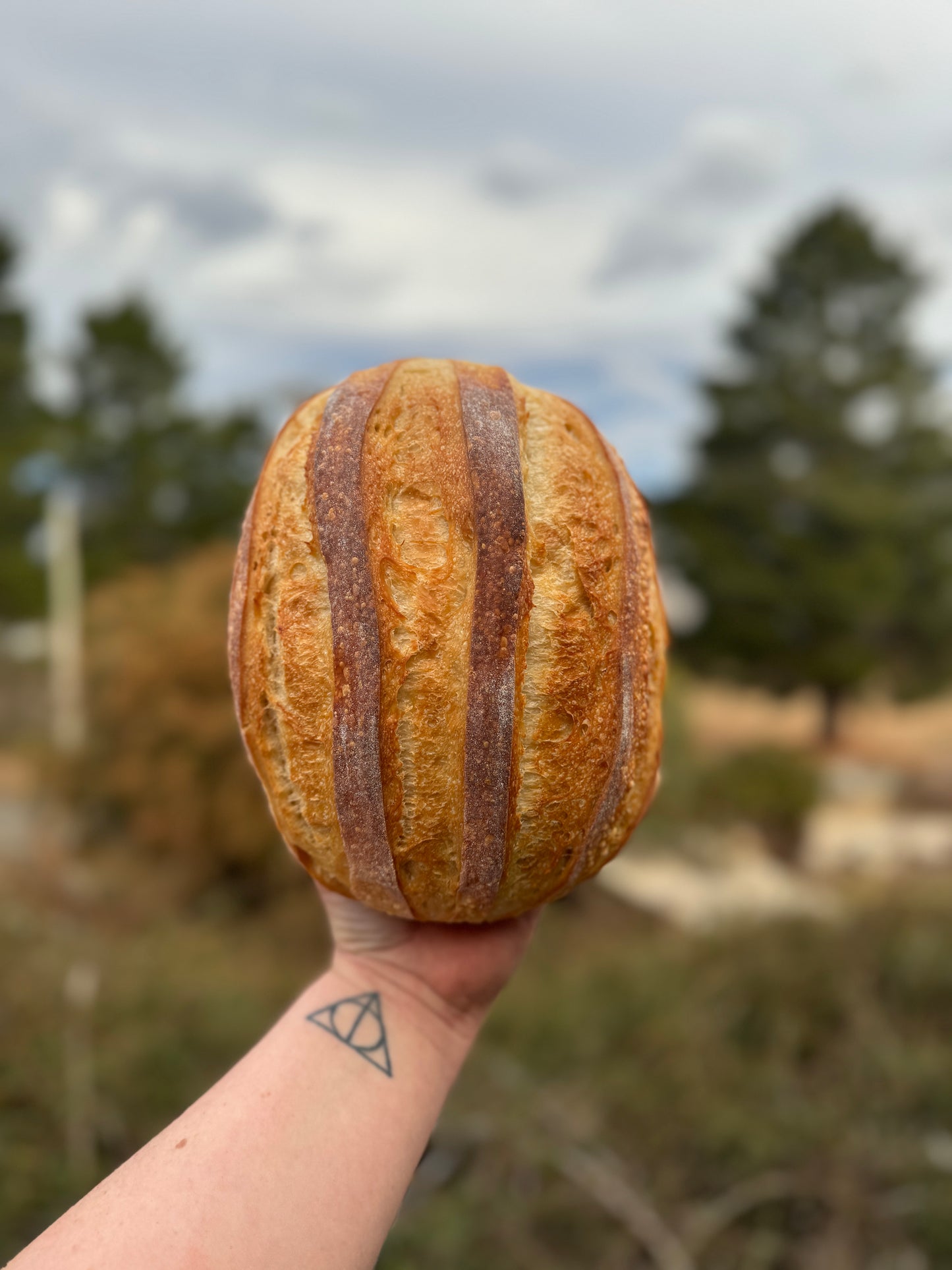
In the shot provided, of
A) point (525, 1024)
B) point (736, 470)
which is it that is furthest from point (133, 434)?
point (525, 1024)

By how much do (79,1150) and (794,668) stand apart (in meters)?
20.9

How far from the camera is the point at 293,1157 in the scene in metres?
1.67

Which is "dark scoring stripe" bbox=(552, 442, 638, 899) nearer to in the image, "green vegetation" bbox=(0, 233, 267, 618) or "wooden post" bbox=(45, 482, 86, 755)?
"wooden post" bbox=(45, 482, 86, 755)

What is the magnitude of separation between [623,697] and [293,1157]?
3.39 ft

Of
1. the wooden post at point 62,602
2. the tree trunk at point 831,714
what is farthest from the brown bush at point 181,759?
the tree trunk at point 831,714

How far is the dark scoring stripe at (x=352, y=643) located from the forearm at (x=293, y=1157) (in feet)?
1.21

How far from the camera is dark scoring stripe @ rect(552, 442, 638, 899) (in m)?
1.86

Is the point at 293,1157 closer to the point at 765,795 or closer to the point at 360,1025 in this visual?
the point at 360,1025

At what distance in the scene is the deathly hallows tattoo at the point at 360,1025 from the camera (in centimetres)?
194

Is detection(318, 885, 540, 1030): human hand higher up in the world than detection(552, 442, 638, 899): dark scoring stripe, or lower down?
lower down

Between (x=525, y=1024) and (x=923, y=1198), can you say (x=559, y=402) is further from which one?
(x=525, y=1024)

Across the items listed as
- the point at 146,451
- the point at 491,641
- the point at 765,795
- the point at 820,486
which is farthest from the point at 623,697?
the point at 146,451

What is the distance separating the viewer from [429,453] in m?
1.80

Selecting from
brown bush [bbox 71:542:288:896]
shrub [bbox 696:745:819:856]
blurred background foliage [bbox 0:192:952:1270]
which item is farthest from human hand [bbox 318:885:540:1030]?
shrub [bbox 696:745:819:856]
